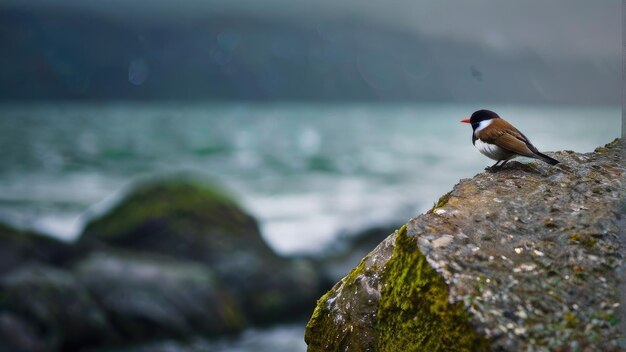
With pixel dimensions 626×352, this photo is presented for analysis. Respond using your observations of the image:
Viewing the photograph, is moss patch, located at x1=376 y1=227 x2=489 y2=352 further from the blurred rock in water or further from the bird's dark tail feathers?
the blurred rock in water

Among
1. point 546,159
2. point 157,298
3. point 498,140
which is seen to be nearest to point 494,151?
point 498,140

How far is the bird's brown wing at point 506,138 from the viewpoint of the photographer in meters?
4.76

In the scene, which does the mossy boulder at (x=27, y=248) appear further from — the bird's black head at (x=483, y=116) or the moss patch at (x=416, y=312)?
the moss patch at (x=416, y=312)

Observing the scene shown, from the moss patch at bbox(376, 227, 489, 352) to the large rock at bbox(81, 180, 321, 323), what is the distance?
33.6ft

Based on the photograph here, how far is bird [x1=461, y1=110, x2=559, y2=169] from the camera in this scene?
475 centimetres

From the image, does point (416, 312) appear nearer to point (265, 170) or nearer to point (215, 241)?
point (215, 241)

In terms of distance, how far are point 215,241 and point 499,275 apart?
479 inches

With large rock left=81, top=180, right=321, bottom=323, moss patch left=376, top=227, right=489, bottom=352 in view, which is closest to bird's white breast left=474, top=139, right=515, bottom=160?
moss patch left=376, top=227, right=489, bottom=352

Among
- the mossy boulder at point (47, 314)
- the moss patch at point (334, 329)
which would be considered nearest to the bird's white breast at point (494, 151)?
the moss patch at point (334, 329)

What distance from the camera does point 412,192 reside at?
29531 mm

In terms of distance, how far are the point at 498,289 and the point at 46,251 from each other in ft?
42.8

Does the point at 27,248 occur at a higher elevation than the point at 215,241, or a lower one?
higher

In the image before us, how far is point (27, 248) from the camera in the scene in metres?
13.9

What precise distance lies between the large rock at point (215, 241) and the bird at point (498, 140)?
9.49 meters
